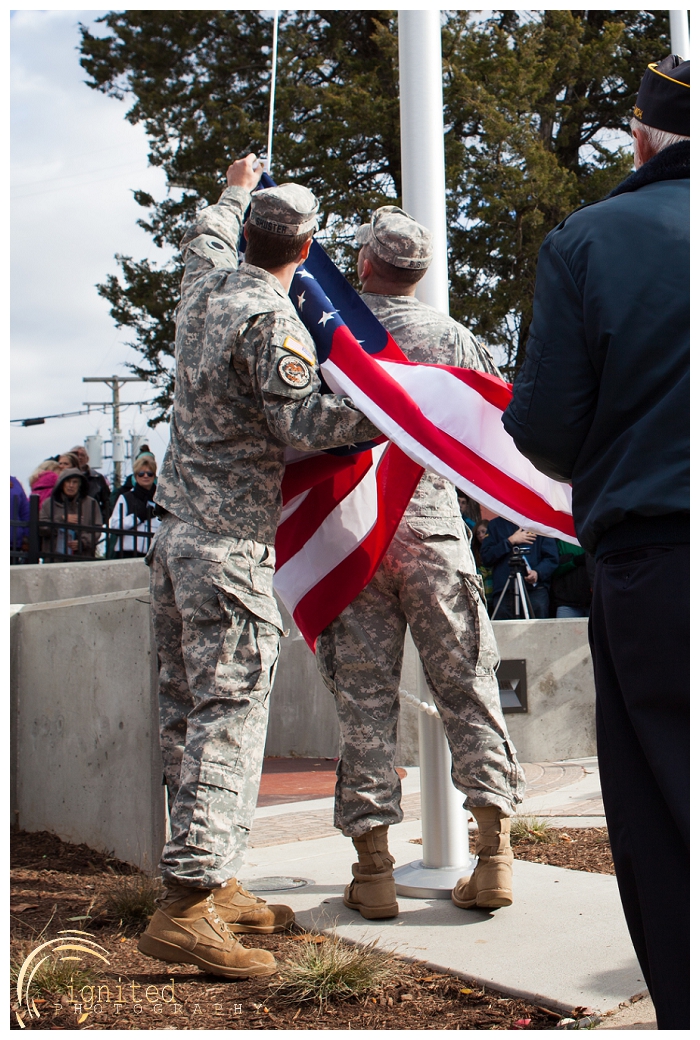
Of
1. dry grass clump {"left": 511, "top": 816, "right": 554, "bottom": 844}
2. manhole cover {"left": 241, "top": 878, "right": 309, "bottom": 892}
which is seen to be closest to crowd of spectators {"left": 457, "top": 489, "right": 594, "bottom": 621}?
dry grass clump {"left": 511, "top": 816, "right": 554, "bottom": 844}

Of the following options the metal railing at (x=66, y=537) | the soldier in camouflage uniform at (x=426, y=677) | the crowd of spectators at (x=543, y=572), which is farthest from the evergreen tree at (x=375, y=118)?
the soldier in camouflage uniform at (x=426, y=677)

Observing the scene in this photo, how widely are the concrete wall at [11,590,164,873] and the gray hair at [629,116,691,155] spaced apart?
2823 mm

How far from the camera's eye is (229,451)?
3.19 meters

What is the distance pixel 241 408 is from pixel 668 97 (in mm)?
1588

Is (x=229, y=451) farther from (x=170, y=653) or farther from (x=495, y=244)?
(x=495, y=244)

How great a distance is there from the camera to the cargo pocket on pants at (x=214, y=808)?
2877 mm

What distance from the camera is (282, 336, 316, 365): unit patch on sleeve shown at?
10.00 ft

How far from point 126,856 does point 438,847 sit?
1.38 metres

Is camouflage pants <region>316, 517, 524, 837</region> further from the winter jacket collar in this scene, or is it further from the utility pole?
the utility pole

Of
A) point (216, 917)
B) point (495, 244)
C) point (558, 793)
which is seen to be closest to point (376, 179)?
point (495, 244)

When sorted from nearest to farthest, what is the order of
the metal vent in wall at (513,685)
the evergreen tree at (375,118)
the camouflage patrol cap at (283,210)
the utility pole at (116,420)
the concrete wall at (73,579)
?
the camouflage patrol cap at (283,210) → the metal vent in wall at (513,685) → the concrete wall at (73,579) → the evergreen tree at (375,118) → the utility pole at (116,420)

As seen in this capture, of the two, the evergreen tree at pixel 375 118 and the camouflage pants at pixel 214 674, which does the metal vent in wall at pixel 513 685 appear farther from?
the evergreen tree at pixel 375 118
